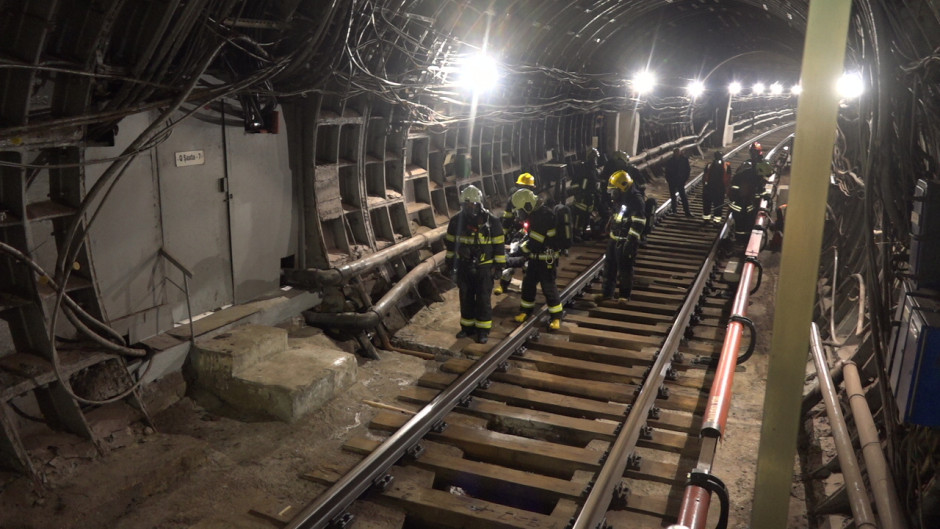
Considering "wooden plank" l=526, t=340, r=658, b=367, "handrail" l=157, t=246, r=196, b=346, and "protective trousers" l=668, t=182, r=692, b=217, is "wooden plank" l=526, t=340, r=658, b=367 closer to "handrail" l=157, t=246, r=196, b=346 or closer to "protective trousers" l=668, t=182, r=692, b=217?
"handrail" l=157, t=246, r=196, b=346

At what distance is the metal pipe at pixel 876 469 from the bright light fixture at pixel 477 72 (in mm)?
7409

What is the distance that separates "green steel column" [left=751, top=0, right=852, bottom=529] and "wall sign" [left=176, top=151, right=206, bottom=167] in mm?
6163

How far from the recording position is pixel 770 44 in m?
26.9

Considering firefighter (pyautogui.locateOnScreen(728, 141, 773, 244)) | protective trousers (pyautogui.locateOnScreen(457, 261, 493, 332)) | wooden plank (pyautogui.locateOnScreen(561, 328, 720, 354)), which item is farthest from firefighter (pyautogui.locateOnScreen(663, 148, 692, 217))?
protective trousers (pyautogui.locateOnScreen(457, 261, 493, 332))

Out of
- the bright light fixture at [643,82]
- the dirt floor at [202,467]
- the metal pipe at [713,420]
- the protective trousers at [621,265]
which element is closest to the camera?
the metal pipe at [713,420]

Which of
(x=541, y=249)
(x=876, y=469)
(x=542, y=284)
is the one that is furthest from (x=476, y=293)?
(x=876, y=469)

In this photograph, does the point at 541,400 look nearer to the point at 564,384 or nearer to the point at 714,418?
the point at 564,384

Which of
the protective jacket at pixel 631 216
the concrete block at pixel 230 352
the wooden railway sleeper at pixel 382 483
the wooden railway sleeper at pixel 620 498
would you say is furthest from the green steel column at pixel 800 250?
the protective jacket at pixel 631 216

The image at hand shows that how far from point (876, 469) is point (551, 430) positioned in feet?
8.77

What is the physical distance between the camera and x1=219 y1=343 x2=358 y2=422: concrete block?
6707 mm

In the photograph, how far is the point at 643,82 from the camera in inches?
861

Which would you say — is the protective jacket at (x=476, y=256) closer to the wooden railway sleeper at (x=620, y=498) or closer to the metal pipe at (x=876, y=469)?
the wooden railway sleeper at (x=620, y=498)

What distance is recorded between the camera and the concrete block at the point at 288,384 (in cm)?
671

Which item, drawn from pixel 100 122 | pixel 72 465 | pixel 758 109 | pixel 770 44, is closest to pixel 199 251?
pixel 100 122
